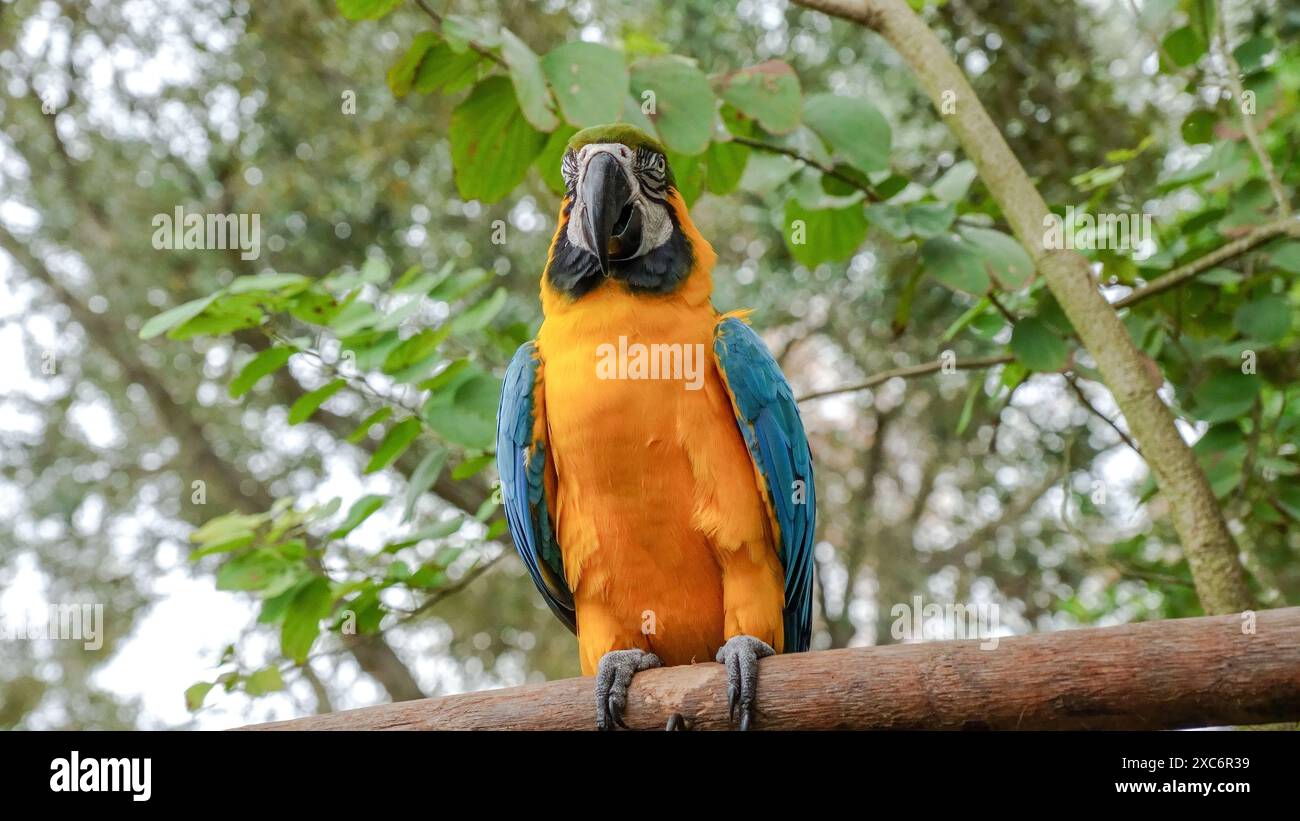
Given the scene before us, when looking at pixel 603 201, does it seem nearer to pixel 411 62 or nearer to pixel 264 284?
pixel 411 62

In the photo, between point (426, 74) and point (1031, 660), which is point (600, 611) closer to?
point (1031, 660)

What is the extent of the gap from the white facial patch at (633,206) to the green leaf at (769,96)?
1.23 ft

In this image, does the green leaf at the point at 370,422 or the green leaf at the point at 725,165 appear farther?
the green leaf at the point at 725,165

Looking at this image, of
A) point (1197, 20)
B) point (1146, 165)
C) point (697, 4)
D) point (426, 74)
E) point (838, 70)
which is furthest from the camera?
point (838, 70)

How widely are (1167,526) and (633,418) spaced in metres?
3.62

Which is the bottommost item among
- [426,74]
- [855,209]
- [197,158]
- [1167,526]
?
[1167,526]

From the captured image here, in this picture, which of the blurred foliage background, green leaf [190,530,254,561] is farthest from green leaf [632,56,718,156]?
green leaf [190,530,254,561]

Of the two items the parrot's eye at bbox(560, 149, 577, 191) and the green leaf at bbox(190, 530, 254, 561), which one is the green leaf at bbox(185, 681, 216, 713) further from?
the parrot's eye at bbox(560, 149, 577, 191)

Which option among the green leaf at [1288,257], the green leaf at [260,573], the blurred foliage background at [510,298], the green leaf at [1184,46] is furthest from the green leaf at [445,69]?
the green leaf at [1288,257]

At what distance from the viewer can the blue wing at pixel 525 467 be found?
263cm

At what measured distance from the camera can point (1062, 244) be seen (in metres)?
2.79

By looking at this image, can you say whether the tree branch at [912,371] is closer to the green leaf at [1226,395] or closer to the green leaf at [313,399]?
the green leaf at [1226,395]

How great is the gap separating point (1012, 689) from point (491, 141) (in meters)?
1.83

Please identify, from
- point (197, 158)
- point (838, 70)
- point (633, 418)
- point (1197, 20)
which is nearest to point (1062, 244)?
point (1197, 20)
